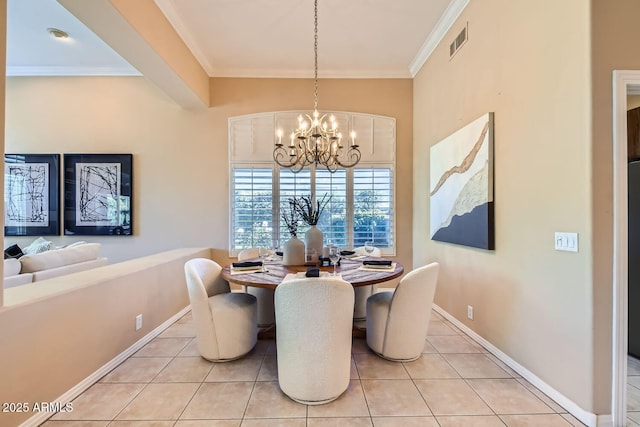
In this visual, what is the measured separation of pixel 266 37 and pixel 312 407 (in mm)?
4076

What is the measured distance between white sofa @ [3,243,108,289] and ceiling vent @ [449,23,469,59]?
4.85 meters

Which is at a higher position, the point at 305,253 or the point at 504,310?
the point at 305,253

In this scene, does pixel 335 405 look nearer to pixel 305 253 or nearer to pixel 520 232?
pixel 305 253

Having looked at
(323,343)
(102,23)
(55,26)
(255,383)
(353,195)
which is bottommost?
(255,383)

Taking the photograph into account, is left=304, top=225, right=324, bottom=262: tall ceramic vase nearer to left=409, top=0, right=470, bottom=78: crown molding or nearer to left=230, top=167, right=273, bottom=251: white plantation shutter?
left=230, top=167, right=273, bottom=251: white plantation shutter

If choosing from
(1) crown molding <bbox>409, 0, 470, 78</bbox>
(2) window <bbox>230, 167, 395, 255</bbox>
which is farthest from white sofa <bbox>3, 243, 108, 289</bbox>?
(1) crown molding <bbox>409, 0, 470, 78</bbox>

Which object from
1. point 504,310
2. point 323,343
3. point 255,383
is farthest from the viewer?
point 504,310

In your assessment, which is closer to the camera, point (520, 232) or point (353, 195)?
point (520, 232)

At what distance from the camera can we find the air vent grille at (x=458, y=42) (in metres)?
3.11

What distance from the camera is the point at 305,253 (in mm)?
2912

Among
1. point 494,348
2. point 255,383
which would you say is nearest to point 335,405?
point 255,383

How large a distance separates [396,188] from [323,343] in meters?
3.33

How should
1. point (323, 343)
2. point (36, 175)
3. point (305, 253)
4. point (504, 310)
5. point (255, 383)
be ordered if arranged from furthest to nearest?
point (36, 175)
point (305, 253)
point (504, 310)
point (255, 383)
point (323, 343)

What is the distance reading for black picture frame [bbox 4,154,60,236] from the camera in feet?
14.7
